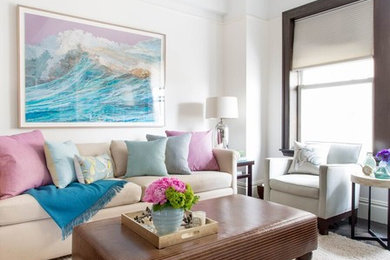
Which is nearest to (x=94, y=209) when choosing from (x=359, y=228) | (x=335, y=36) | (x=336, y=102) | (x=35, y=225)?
(x=35, y=225)

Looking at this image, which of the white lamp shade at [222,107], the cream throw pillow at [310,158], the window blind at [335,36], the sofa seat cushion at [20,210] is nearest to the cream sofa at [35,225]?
the sofa seat cushion at [20,210]

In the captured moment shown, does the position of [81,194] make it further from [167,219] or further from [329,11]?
[329,11]

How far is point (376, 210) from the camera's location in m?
3.20

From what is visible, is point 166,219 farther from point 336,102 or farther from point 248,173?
point 336,102

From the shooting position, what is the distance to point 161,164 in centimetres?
305

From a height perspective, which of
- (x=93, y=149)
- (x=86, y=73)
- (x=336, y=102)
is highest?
(x=86, y=73)

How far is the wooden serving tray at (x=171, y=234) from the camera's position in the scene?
150 centimetres

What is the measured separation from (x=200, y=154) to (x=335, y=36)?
2.08 meters

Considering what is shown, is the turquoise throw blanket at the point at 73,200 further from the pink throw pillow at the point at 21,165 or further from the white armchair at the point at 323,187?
the white armchair at the point at 323,187

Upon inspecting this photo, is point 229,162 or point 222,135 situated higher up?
point 222,135

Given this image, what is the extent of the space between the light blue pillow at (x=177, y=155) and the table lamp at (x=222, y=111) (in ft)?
2.27

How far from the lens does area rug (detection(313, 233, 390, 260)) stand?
7.50 ft

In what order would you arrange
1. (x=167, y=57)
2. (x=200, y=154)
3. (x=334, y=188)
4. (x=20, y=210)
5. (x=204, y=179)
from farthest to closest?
(x=167, y=57) < (x=200, y=154) < (x=204, y=179) < (x=334, y=188) < (x=20, y=210)

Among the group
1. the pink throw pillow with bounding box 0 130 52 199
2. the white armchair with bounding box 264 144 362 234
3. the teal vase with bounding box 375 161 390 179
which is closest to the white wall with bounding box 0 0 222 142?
the pink throw pillow with bounding box 0 130 52 199
